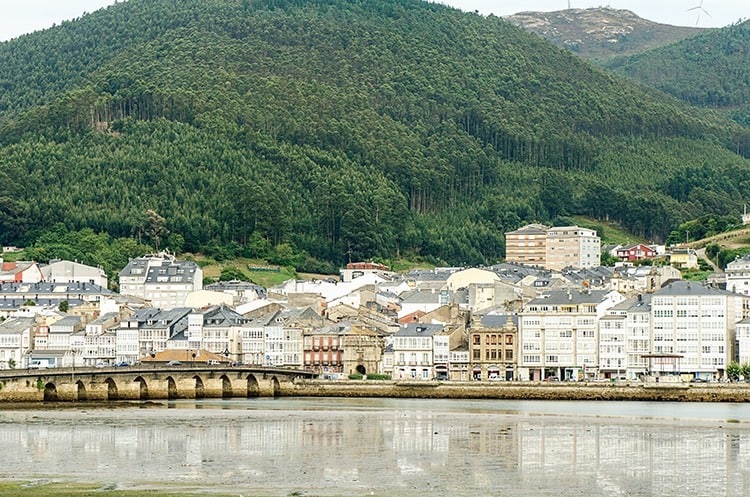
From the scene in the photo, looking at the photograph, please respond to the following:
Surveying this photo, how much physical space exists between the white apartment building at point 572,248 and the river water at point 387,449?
91.5 metres

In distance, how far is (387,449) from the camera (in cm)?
6550

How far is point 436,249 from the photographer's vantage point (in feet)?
621

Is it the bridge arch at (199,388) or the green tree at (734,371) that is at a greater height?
the green tree at (734,371)

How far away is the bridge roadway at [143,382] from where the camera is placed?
93.0m

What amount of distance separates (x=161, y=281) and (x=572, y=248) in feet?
161

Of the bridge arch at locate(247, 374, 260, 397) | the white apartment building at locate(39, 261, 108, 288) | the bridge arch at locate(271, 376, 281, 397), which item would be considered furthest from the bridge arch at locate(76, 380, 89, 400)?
the white apartment building at locate(39, 261, 108, 288)

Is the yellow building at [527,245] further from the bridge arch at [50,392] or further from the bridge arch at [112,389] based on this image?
the bridge arch at [50,392]

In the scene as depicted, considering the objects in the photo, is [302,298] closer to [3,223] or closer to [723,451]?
[3,223]

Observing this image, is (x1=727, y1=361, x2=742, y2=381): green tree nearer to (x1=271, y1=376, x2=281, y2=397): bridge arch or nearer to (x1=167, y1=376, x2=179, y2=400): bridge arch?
(x1=271, y1=376, x2=281, y2=397): bridge arch

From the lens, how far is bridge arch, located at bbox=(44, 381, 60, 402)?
94.1 metres

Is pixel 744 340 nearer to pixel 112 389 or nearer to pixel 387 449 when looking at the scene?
pixel 112 389

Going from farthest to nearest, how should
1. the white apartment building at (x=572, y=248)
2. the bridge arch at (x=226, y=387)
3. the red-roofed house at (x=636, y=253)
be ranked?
the white apartment building at (x=572, y=248) → the red-roofed house at (x=636, y=253) → the bridge arch at (x=226, y=387)

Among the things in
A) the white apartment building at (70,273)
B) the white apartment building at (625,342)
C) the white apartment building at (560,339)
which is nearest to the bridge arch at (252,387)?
the white apartment building at (560,339)

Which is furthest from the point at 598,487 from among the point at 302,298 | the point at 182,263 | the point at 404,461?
the point at 182,263
